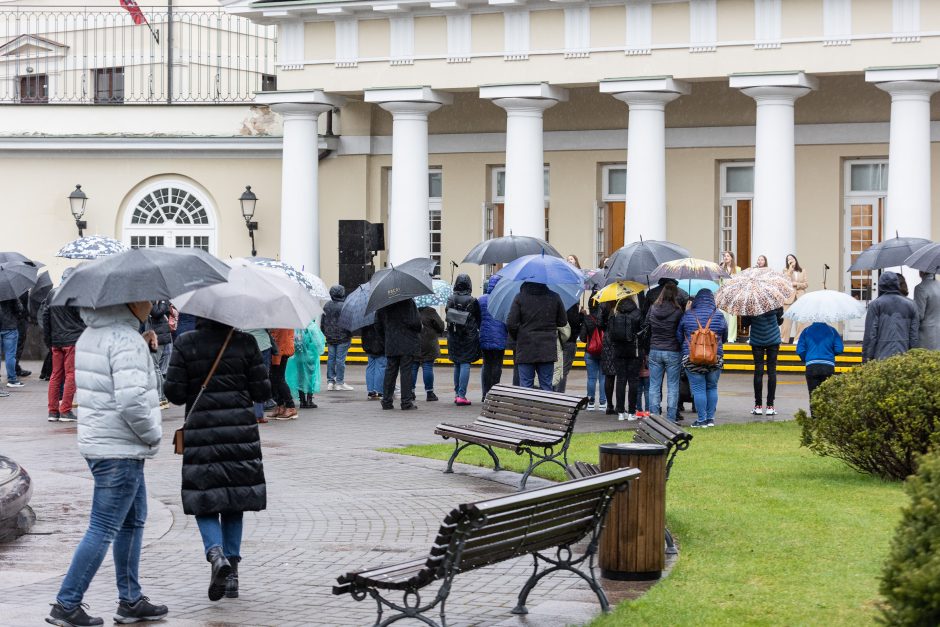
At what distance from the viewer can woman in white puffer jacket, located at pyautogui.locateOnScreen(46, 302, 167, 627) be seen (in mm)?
8078

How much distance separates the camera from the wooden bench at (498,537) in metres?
7.40

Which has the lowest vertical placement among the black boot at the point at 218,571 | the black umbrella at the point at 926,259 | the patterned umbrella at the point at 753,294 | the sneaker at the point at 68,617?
the sneaker at the point at 68,617

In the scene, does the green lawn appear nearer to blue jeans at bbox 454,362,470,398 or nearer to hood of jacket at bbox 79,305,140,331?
hood of jacket at bbox 79,305,140,331

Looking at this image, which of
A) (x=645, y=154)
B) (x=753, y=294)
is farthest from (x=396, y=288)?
(x=645, y=154)

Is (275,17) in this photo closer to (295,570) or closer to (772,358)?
(772,358)

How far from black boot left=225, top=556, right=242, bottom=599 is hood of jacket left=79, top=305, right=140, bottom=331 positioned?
1.70 m

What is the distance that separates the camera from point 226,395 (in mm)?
8797

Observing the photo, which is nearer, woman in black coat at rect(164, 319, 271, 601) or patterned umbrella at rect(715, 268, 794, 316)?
woman in black coat at rect(164, 319, 271, 601)

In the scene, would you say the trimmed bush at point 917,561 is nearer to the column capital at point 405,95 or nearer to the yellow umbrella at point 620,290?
the yellow umbrella at point 620,290

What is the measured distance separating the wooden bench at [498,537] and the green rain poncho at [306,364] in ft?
38.1

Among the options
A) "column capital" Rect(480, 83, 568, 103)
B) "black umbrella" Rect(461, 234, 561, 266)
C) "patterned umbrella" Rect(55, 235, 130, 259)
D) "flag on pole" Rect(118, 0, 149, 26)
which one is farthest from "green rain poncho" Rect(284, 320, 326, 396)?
"flag on pole" Rect(118, 0, 149, 26)

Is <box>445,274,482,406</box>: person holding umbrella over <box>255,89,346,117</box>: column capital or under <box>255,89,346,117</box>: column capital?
under

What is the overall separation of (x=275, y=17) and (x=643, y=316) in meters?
16.4

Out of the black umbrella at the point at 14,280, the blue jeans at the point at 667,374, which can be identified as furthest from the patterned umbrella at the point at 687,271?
the black umbrella at the point at 14,280
